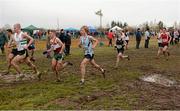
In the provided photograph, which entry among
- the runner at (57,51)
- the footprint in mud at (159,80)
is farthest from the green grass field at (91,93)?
the runner at (57,51)

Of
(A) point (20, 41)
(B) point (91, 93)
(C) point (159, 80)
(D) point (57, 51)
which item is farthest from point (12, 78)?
(C) point (159, 80)

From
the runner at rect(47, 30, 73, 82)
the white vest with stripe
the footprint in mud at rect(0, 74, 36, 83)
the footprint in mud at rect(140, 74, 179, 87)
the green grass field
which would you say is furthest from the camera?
the footprint in mud at rect(0, 74, 36, 83)

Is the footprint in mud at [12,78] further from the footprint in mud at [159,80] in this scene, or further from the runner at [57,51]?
the footprint in mud at [159,80]

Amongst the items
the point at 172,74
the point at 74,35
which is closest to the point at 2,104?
the point at 172,74

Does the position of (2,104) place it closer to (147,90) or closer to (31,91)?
(31,91)

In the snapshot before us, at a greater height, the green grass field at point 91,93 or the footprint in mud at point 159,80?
the green grass field at point 91,93

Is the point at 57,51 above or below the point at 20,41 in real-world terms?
below

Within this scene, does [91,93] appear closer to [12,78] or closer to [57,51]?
[57,51]

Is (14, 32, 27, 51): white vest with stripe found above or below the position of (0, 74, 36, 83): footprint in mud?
above

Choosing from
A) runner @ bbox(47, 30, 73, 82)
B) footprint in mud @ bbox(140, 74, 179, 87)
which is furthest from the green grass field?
runner @ bbox(47, 30, 73, 82)

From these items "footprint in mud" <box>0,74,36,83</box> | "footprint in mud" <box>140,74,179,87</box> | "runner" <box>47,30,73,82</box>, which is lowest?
"footprint in mud" <box>140,74,179,87</box>

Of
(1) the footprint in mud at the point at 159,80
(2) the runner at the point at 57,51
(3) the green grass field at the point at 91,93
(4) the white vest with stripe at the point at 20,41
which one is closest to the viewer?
(3) the green grass field at the point at 91,93

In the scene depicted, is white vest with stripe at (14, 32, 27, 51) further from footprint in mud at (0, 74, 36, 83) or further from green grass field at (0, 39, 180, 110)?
footprint in mud at (0, 74, 36, 83)

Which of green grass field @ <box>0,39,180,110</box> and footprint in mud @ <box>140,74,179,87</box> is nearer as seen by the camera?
green grass field @ <box>0,39,180,110</box>
